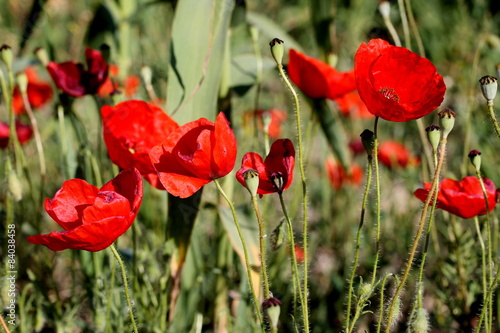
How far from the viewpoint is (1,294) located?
1148mm

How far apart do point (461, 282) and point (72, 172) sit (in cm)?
85

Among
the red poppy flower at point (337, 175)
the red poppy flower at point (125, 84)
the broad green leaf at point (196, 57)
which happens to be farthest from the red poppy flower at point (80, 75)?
the red poppy flower at point (337, 175)

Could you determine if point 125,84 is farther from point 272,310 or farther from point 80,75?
point 272,310

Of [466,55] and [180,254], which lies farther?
[466,55]

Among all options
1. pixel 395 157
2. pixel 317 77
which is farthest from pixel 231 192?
pixel 395 157

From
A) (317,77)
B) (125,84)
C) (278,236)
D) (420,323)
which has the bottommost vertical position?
(420,323)

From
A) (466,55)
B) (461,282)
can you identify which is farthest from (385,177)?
(461,282)

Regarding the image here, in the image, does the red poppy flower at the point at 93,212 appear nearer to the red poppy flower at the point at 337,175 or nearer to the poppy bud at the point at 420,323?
the poppy bud at the point at 420,323

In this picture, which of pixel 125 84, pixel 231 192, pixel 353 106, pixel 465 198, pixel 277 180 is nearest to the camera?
pixel 277 180

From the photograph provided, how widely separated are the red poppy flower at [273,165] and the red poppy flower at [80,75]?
21.4 inches

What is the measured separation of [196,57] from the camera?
1235 millimetres

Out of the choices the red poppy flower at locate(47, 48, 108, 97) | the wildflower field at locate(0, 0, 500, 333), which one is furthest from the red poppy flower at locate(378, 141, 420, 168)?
the red poppy flower at locate(47, 48, 108, 97)

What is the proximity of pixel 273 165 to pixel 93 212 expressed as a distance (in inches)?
10.9

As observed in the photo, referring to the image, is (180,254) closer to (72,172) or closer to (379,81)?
(72,172)
